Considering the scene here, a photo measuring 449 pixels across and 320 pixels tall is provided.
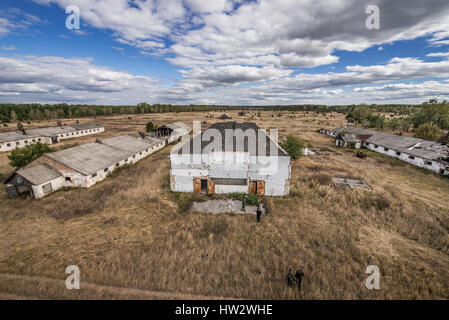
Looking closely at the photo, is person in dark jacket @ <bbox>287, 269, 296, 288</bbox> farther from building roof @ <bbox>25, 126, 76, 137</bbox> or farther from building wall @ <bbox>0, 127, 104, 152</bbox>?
building roof @ <bbox>25, 126, 76, 137</bbox>

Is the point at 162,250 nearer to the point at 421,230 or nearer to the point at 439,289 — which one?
the point at 439,289

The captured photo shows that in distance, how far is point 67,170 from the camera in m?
21.0

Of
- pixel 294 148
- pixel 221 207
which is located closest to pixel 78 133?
pixel 221 207

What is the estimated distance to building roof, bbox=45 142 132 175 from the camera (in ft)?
Answer: 70.4

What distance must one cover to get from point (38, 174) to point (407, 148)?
55061 millimetres

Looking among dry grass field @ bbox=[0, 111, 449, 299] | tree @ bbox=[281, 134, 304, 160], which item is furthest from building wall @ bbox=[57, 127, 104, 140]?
tree @ bbox=[281, 134, 304, 160]

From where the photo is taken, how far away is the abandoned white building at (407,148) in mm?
26605

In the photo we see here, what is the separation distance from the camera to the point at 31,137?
142 feet

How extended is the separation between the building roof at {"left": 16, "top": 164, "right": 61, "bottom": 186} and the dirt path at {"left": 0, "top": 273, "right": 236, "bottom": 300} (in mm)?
12252

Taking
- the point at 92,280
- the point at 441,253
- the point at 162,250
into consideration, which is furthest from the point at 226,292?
the point at 441,253

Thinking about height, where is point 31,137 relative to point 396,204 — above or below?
above

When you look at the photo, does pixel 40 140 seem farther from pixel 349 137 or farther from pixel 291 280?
pixel 349 137

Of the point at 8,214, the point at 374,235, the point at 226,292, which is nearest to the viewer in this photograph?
the point at 226,292

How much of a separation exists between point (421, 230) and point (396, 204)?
3736mm
